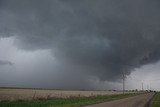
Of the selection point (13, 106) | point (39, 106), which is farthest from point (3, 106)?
point (39, 106)

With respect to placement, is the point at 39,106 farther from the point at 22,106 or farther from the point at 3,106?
the point at 3,106

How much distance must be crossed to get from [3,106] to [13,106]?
4.62 feet

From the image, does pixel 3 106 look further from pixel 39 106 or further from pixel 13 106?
pixel 39 106

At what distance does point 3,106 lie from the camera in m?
37.9

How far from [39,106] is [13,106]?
148 inches

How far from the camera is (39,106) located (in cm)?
3909

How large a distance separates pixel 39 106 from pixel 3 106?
5.17 m

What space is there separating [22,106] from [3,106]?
9.11 ft

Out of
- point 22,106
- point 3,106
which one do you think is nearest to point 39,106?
point 22,106

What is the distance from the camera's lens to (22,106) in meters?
37.8

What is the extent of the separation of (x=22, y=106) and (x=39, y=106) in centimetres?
262
